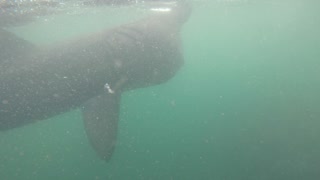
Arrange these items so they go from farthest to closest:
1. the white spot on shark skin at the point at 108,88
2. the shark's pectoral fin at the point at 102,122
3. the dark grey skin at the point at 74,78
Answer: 1. the white spot on shark skin at the point at 108,88
2. the dark grey skin at the point at 74,78
3. the shark's pectoral fin at the point at 102,122

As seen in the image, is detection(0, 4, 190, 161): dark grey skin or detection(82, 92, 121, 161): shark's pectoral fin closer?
detection(82, 92, 121, 161): shark's pectoral fin

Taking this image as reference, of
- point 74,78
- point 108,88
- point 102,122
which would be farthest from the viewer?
point 108,88

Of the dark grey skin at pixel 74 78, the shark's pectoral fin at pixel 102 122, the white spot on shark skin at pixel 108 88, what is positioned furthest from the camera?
the white spot on shark skin at pixel 108 88

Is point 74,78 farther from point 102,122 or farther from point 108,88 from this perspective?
point 102,122

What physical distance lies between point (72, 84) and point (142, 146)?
95.7ft

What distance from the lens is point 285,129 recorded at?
66.4ft

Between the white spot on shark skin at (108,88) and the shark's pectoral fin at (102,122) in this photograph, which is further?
the white spot on shark skin at (108,88)

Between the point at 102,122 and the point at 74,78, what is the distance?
1174mm

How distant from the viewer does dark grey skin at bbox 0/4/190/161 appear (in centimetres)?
611

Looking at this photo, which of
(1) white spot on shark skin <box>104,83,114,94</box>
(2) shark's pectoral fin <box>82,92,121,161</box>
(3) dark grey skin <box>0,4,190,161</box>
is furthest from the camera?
(1) white spot on shark skin <box>104,83,114,94</box>

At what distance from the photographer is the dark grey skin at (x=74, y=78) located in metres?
6.11

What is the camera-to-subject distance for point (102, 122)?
20.1ft

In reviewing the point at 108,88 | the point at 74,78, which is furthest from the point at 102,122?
the point at 74,78

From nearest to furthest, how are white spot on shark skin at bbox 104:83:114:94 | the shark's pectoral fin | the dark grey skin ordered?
the shark's pectoral fin → the dark grey skin → white spot on shark skin at bbox 104:83:114:94
